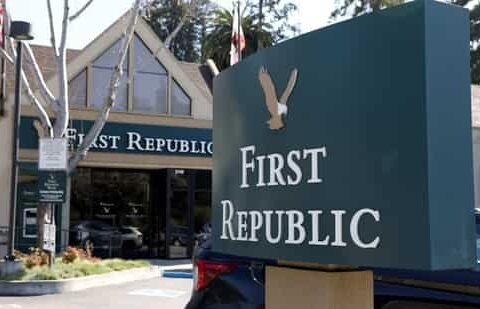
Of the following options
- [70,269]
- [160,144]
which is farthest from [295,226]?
[160,144]

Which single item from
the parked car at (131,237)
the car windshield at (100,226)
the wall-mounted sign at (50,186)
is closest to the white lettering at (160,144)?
the parked car at (131,237)

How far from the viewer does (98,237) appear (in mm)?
21625

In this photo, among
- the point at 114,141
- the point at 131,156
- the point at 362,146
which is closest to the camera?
the point at 362,146

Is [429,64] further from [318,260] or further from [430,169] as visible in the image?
[318,260]

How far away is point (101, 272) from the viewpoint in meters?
14.5

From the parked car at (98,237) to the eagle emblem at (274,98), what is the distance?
60.3 ft

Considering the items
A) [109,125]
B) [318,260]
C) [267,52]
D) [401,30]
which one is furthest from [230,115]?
[109,125]

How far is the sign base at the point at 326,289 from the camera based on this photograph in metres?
3.13

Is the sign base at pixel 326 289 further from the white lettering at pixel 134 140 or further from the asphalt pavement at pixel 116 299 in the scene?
the white lettering at pixel 134 140

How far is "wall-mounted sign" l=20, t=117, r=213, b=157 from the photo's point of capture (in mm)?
19922

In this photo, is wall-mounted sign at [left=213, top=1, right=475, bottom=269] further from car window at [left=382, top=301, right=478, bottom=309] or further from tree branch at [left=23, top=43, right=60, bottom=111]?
tree branch at [left=23, top=43, right=60, bottom=111]

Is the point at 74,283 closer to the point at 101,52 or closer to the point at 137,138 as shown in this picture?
the point at 137,138

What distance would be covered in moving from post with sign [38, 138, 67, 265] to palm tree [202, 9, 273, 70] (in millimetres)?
20871

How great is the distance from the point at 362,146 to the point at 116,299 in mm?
9999
